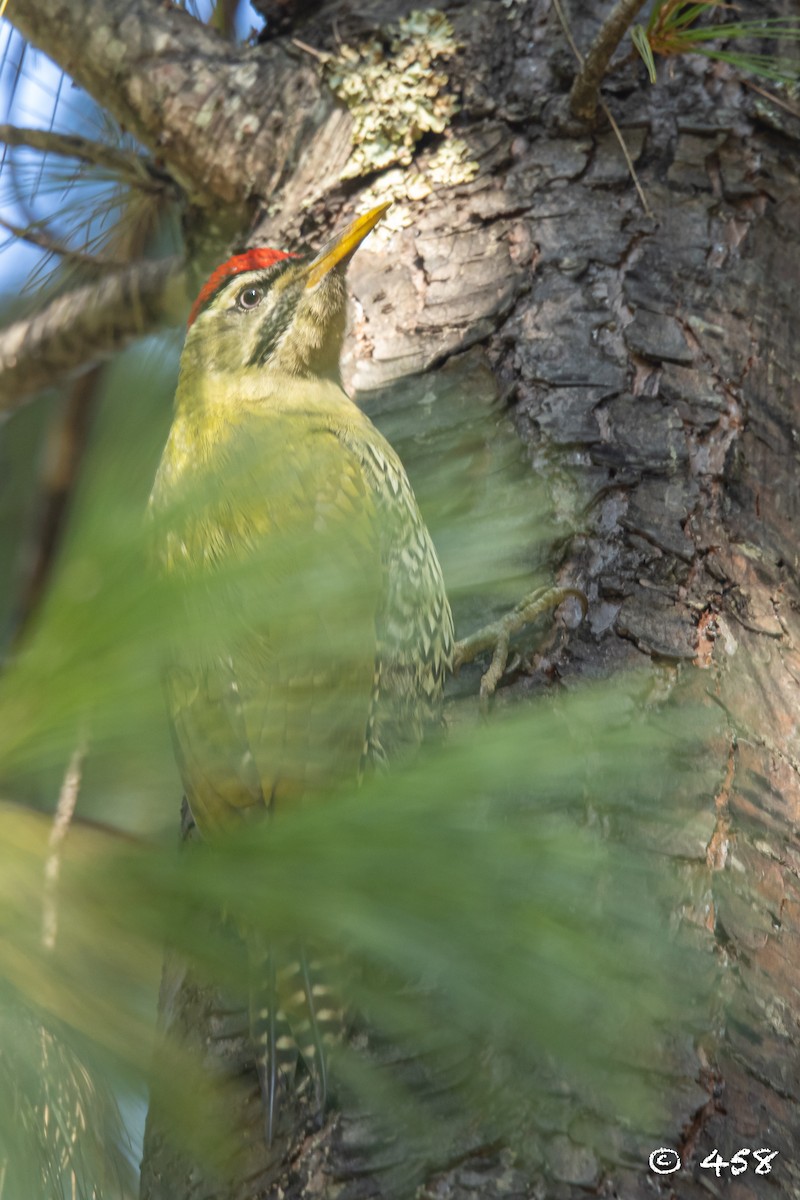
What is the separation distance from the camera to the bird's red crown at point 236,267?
7.82ft

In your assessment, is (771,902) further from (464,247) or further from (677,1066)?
(464,247)

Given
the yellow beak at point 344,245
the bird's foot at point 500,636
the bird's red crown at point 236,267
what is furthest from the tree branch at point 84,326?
the bird's foot at point 500,636

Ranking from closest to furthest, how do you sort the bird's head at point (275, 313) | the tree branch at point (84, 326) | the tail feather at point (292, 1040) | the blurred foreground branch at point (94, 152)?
1. the tail feather at point (292, 1040)
2. the bird's head at point (275, 313)
3. the blurred foreground branch at point (94, 152)
4. the tree branch at point (84, 326)

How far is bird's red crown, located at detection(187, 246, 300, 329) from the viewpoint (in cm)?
238

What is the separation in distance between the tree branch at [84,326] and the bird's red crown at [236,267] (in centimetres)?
18

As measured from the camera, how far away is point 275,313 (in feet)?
8.18

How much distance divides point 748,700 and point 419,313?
0.90 metres

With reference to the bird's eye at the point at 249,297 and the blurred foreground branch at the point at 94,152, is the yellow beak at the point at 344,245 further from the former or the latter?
the blurred foreground branch at the point at 94,152

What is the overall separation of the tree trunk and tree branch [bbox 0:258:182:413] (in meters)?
Result: 0.36

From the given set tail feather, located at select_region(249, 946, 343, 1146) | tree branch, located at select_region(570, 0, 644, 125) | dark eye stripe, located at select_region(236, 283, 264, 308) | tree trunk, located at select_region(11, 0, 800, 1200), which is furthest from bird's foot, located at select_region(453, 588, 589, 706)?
dark eye stripe, located at select_region(236, 283, 264, 308)

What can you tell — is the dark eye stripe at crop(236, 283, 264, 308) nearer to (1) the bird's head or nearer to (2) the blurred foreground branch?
(1) the bird's head

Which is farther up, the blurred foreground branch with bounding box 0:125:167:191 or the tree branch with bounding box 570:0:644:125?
the blurred foreground branch with bounding box 0:125:167:191

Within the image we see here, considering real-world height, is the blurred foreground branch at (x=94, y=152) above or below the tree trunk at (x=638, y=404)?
above

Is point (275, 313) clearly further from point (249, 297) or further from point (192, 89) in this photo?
point (192, 89)
